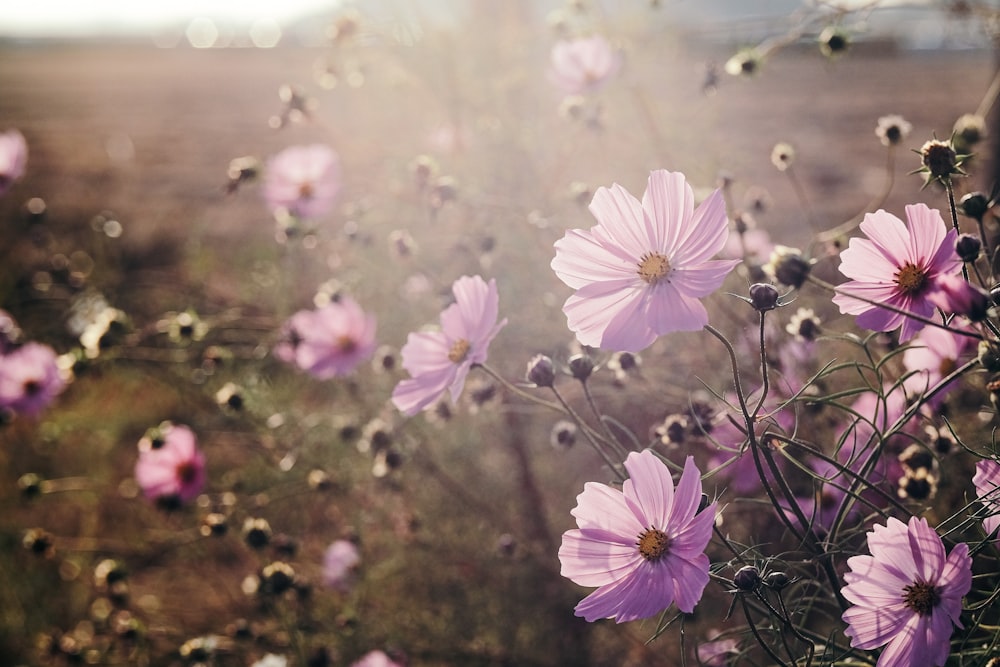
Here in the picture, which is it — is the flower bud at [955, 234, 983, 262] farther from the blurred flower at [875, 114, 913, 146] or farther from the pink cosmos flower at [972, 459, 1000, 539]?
the blurred flower at [875, 114, 913, 146]

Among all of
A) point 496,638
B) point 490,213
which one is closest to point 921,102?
point 490,213

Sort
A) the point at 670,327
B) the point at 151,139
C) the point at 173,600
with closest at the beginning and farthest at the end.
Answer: the point at 670,327 → the point at 173,600 → the point at 151,139

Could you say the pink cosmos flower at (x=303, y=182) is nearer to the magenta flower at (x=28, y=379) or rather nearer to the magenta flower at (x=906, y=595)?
the magenta flower at (x=28, y=379)

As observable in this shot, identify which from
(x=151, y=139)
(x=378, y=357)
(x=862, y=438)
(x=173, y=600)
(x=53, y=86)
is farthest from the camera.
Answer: (x=53, y=86)

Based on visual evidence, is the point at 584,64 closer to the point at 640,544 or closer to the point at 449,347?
the point at 449,347

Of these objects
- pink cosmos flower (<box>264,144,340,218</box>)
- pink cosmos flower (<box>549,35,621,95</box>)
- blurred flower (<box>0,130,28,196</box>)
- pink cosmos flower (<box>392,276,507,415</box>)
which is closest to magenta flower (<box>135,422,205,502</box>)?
pink cosmos flower (<box>264,144,340,218</box>)

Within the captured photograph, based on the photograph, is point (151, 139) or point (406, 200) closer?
point (406, 200)

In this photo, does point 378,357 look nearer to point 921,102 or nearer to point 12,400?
point 12,400

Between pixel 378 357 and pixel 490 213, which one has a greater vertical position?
pixel 490 213
